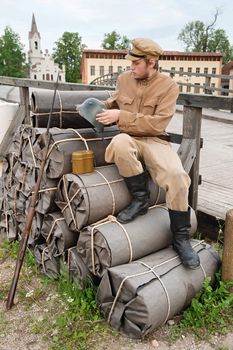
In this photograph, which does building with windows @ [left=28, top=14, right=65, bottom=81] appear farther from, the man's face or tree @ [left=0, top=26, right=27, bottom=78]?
the man's face

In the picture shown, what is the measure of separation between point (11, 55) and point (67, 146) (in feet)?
221

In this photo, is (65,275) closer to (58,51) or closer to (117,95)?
(117,95)

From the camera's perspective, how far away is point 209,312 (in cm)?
280

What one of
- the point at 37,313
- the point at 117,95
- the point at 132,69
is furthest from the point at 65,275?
the point at 132,69

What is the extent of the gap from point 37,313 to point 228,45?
74.2 m

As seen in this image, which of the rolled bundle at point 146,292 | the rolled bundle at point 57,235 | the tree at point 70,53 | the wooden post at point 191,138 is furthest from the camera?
the tree at point 70,53

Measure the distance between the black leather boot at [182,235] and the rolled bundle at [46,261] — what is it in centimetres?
114

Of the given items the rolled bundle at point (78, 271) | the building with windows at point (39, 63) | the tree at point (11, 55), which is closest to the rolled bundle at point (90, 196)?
the rolled bundle at point (78, 271)

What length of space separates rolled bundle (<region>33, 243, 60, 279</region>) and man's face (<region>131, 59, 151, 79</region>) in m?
1.82

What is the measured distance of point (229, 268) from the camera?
117 inches

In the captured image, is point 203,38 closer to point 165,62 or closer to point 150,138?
point 165,62

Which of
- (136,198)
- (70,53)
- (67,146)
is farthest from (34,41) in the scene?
(136,198)

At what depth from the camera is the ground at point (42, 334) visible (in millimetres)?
2559

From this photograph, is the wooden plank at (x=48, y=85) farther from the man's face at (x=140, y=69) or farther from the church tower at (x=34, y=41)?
the church tower at (x=34, y=41)
